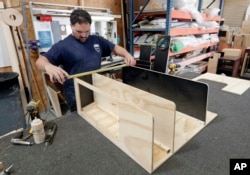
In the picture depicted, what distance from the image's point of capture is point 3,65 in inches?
83.0

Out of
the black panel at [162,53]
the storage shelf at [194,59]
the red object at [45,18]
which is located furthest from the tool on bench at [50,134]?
the storage shelf at [194,59]

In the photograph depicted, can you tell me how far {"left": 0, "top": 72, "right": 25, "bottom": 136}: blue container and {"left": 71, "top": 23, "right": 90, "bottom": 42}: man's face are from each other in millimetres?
1013

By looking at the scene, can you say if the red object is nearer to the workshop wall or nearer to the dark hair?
the workshop wall

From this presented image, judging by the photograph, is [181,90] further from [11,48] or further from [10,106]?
[11,48]

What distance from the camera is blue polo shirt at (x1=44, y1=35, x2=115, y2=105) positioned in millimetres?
1306

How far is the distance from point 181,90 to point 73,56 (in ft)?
2.81

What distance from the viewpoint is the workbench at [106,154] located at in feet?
2.05

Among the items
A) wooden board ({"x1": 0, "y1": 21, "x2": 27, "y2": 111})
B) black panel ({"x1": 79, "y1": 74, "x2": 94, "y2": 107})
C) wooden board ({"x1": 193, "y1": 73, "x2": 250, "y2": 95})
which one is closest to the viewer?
black panel ({"x1": 79, "y1": 74, "x2": 94, "y2": 107})

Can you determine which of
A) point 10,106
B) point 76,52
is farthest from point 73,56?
point 10,106

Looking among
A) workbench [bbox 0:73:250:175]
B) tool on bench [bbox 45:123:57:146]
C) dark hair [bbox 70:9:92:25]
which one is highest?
dark hair [bbox 70:9:92:25]

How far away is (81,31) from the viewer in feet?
4.23

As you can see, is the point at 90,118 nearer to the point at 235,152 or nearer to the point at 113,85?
the point at 113,85

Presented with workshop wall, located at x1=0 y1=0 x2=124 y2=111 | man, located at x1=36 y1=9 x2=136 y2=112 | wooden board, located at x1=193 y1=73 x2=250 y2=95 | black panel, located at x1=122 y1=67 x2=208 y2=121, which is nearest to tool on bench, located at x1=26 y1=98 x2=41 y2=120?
man, located at x1=36 y1=9 x2=136 y2=112

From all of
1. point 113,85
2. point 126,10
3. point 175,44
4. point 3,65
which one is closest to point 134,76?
point 113,85
